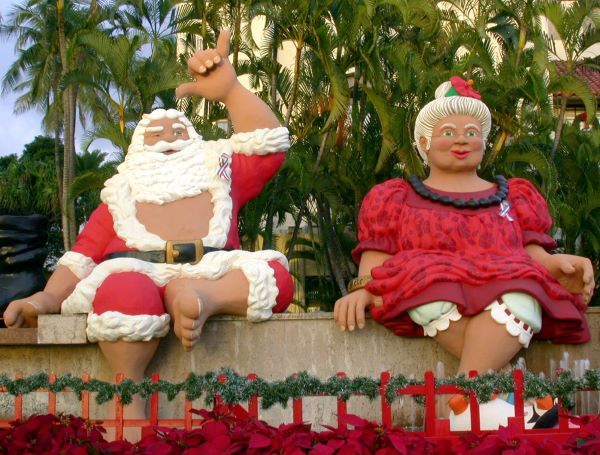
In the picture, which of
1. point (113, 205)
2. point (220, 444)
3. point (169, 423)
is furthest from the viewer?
point (113, 205)

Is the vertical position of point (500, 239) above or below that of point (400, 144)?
below

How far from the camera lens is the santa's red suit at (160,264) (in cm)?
561

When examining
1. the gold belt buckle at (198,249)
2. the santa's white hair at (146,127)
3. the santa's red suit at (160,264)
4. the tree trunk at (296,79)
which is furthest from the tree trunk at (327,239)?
the gold belt buckle at (198,249)

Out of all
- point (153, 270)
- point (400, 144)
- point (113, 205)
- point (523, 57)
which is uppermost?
point (523, 57)

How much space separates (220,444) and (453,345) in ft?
9.10

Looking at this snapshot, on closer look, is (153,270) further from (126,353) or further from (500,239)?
(500,239)

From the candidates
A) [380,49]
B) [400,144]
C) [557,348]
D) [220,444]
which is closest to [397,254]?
[557,348]

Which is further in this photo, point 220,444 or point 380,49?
point 380,49

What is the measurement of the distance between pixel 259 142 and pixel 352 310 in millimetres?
1357

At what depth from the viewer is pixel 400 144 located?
11.8 meters

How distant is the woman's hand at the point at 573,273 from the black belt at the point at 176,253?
2115 millimetres

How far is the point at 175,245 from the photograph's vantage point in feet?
19.8

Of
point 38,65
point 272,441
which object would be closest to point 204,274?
point 272,441

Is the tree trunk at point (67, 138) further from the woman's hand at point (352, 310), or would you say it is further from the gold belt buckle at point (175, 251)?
the woman's hand at point (352, 310)
